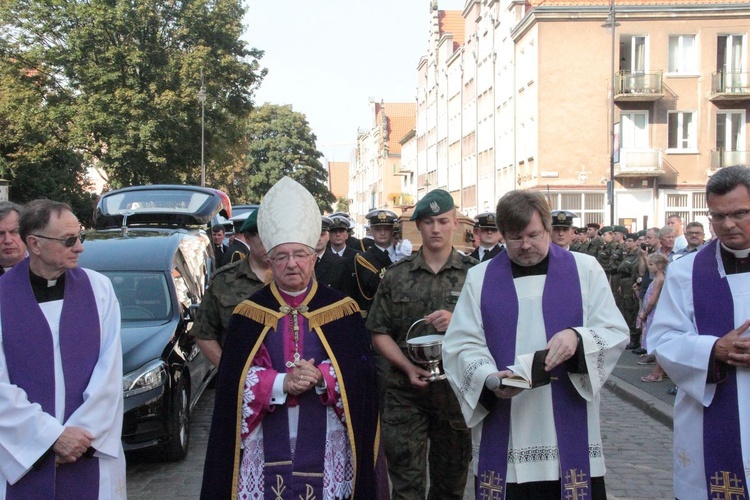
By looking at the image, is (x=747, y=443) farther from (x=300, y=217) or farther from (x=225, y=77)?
(x=225, y=77)

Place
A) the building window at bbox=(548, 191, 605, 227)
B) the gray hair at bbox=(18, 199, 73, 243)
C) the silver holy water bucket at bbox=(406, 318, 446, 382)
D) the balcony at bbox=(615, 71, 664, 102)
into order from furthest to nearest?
the building window at bbox=(548, 191, 605, 227)
the balcony at bbox=(615, 71, 664, 102)
the silver holy water bucket at bbox=(406, 318, 446, 382)
the gray hair at bbox=(18, 199, 73, 243)

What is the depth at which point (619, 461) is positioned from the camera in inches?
311

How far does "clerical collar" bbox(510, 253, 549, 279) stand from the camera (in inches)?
161

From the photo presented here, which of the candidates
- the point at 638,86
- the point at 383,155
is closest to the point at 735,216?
the point at 638,86

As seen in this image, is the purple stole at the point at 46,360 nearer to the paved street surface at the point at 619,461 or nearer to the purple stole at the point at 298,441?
the purple stole at the point at 298,441

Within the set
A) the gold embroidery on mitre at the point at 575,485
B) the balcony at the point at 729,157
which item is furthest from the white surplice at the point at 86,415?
the balcony at the point at 729,157

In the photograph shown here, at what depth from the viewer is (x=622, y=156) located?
36344 millimetres

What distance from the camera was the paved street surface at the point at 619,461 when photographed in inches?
275

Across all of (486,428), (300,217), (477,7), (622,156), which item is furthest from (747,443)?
(477,7)

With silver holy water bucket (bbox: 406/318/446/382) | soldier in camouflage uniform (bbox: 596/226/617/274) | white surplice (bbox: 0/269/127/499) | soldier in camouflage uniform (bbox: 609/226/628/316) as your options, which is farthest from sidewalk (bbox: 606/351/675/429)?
white surplice (bbox: 0/269/127/499)

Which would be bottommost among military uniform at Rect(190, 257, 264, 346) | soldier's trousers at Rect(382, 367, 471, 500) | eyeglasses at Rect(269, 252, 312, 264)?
soldier's trousers at Rect(382, 367, 471, 500)

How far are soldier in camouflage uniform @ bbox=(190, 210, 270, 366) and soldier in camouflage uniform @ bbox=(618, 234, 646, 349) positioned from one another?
11.1 metres

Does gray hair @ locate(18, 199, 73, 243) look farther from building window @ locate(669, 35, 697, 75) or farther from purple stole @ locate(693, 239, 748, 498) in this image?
building window @ locate(669, 35, 697, 75)

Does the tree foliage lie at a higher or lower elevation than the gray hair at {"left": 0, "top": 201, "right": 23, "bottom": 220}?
higher
